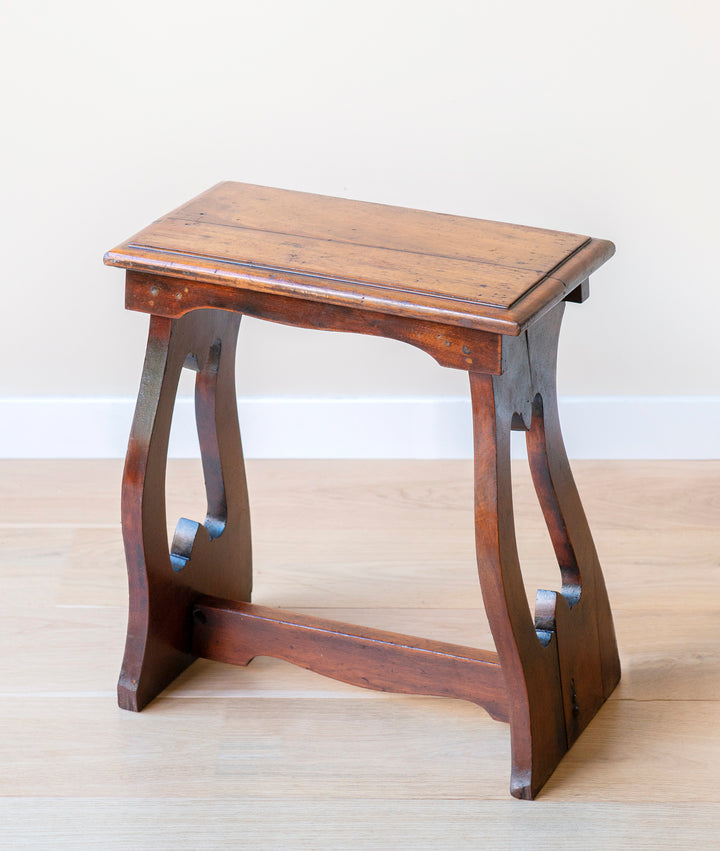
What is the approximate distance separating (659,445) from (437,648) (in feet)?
2.98

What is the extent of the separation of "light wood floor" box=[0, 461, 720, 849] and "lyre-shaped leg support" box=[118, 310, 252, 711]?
0.07 m

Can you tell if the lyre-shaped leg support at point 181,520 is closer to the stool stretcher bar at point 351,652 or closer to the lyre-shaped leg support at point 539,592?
the stool stretcher bar at point 351,652

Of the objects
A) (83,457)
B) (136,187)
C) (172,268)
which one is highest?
(172,268)

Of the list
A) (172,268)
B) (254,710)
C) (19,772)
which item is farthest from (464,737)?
(172,268)

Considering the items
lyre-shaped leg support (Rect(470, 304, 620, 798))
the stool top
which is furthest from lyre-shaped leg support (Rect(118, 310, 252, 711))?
lyre-shaped leg support (Rect(470, 304, 620, 798))

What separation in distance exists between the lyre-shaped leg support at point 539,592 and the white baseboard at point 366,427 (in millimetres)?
718

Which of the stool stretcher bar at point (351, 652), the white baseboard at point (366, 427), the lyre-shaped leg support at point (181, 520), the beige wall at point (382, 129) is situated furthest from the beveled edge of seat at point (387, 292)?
the white baseboard at point (366, 427)

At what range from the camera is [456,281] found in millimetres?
1220

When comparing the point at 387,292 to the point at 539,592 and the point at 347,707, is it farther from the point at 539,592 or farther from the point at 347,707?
the point at 347,707

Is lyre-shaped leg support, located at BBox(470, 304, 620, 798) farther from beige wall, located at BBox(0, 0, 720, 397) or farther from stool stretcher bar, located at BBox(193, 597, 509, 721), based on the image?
beige wall, located at BBox(0, 0, 720, 397)

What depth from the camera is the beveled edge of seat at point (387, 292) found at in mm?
1159

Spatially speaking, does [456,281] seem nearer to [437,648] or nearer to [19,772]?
[437,648]

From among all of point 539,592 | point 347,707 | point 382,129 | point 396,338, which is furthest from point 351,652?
point 382,129

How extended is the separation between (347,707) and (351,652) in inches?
2.9
